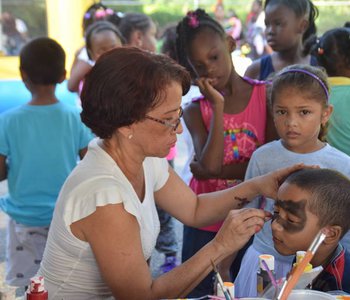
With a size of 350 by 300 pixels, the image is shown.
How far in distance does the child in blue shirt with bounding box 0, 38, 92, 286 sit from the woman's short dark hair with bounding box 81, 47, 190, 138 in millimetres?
1234

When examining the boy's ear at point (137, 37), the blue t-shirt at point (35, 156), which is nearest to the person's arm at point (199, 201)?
the blue t-shirt at point (35, 156)

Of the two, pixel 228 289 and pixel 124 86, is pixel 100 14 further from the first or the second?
pixel 228 289

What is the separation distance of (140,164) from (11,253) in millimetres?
1333

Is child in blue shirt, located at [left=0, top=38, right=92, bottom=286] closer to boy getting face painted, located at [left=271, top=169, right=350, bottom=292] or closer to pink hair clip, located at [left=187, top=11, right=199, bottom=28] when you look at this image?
pink hair clip, located at [left=187, top=11, right=199, bottom=28]

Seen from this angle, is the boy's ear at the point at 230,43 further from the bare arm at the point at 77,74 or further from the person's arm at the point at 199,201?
the bare arm at the point at 77,74

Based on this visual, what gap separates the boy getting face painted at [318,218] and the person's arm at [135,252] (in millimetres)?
147

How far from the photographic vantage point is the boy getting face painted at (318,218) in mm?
1920

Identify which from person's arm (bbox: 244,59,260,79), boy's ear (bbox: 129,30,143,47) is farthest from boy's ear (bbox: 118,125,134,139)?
boy's ear (bbox: 129,30,143,47)

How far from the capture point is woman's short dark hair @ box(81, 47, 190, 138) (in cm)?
189

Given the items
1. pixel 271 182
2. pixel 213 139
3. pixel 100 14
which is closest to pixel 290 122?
pixel 271 182

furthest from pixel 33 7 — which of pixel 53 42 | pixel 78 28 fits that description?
pixel 53 42

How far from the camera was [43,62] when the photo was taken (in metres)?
3.20

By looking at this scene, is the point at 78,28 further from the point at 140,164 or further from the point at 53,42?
the point at 140,164

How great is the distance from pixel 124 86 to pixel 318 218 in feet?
2.25
